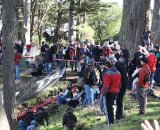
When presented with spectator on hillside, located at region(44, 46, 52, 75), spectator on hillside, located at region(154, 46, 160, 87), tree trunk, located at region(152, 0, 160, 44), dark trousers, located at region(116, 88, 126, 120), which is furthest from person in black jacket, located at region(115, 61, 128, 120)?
tree trunk, located at region(152, 0, 160, 44)

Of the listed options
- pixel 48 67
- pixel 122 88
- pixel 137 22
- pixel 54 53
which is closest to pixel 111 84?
pixel 122 88

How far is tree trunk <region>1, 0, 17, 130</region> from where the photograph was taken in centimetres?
1406

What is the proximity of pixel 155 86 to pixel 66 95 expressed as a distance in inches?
135

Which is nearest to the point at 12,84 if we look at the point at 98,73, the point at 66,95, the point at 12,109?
the point at 12,109

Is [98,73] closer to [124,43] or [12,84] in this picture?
[12,84]

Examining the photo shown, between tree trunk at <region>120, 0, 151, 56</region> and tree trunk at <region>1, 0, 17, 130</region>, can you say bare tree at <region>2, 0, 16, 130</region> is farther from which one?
tree trunk at <region>120, 0, 151, 56</region>

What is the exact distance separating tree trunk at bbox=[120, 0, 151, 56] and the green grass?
13.6 feet

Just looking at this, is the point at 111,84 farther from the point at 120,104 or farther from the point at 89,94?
the point at 89,94

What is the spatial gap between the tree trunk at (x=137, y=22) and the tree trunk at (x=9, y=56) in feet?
18.9

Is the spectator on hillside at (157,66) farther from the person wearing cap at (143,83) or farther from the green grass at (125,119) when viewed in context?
the person wearing cap at (143,83)

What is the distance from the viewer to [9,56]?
14531mm

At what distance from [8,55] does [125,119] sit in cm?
572

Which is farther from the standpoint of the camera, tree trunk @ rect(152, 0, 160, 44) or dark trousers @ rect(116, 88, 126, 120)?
tree trunk @ rect(152, 0, 160, 44)

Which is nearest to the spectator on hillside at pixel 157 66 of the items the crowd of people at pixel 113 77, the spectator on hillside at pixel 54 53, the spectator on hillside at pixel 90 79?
the crowd of people at pixel 113 77
